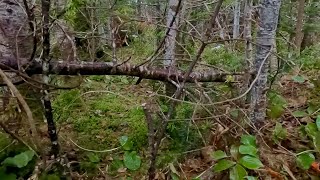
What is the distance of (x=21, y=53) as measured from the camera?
293cm

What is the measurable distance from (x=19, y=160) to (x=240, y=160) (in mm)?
1372

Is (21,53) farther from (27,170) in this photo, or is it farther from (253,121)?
(253,121)

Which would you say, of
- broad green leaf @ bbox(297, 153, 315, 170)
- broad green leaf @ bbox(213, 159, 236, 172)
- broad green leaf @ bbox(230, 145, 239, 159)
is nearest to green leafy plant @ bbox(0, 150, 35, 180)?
broad green leaf @ bbox(213, 159, 236, 172)

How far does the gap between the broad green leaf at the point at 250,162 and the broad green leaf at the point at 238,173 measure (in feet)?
0.12

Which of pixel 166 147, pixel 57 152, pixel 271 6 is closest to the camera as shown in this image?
pixel 57 152

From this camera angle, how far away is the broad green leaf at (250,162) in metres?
2.12

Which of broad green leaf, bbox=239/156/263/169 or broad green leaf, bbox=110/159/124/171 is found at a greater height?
broad green leaf, bbox=239/156/263/169

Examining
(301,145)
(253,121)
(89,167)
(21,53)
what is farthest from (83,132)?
(301,145)

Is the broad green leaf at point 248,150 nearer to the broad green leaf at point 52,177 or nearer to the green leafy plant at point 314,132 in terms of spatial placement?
the green leafy plant at point 314,132

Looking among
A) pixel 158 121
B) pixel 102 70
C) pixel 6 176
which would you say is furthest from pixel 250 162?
pixel 6 176

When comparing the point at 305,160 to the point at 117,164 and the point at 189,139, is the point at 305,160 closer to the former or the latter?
the point at 189,139

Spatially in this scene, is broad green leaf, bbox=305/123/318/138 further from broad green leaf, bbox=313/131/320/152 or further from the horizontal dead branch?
the horizontal dead branch

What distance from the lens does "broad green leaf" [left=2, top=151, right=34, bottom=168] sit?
2145mm

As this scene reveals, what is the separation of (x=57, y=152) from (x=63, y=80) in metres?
1.43
